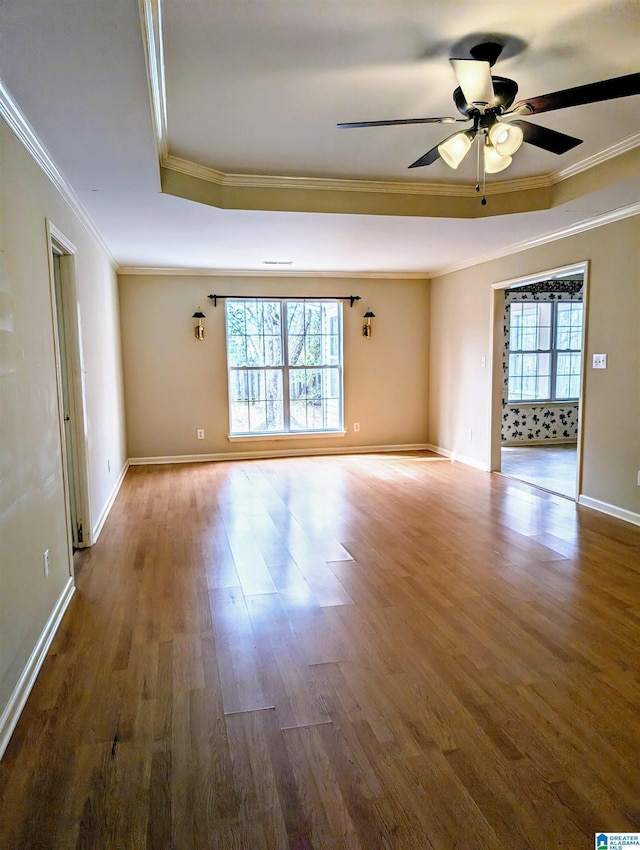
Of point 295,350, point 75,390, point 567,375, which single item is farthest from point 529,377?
point 75,390

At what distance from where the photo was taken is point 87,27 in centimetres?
170

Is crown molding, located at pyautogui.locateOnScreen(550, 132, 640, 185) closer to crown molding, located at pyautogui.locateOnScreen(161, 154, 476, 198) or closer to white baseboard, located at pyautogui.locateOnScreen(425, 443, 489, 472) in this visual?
crown molding, located at pyautogui.locateOnScreen(161, 154, 476, 198)

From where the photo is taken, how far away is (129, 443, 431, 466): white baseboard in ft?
21.9

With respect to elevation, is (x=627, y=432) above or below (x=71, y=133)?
below

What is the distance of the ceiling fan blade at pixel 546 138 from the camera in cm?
239

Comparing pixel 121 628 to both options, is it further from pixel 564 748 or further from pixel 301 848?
pixel 564 748

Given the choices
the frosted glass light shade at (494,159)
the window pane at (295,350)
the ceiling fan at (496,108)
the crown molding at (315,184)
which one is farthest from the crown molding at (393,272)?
the ceiling fan at (496,108)

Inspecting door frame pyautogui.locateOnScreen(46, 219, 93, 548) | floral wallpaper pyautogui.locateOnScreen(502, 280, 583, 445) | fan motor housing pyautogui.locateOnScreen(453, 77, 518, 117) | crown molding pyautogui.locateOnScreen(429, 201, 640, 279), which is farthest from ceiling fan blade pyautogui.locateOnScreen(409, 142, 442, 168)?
floral wallpaper pyautogui.locateOnScreen(502, 280, 583, 445)

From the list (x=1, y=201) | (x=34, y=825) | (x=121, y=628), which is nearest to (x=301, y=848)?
(x=34, y=825)

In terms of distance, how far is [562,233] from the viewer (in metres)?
4.66

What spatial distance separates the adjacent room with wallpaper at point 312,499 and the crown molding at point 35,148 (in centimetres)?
2

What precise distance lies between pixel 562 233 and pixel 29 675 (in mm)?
4936

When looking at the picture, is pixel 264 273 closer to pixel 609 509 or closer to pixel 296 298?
pixel 296 298

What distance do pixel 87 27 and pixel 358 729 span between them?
8.22 ft
